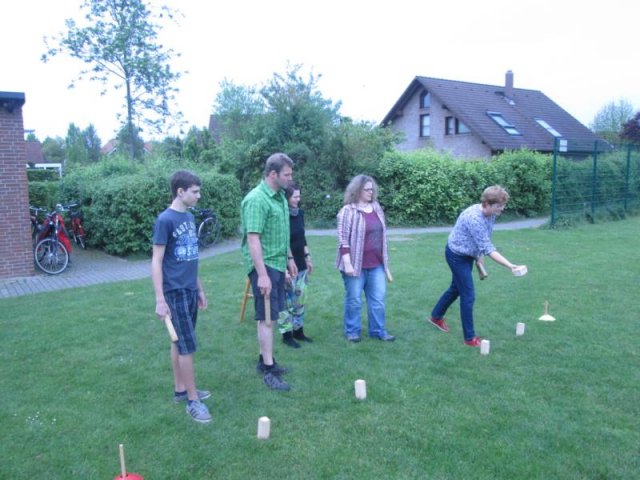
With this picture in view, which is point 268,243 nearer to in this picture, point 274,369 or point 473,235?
point 274,369

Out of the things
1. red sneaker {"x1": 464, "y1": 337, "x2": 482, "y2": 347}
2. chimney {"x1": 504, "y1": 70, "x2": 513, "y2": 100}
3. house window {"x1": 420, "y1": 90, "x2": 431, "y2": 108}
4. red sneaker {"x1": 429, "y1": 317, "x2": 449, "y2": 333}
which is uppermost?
chimney {"x1": 504, "y1": 70, "x2": 513, "y2": 100}

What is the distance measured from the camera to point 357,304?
18.9ft

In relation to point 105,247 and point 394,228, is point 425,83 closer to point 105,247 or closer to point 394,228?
point 394,228

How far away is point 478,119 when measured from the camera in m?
29.7

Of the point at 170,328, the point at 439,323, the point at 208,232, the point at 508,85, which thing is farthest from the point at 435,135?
the point at 170,328

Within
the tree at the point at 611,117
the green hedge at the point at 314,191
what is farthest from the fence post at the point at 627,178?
the tree at the point at 611,117

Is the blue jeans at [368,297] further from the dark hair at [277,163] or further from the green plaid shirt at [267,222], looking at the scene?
the dark hair at [277,163]

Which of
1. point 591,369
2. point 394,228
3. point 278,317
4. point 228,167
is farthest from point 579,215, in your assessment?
point 278,317

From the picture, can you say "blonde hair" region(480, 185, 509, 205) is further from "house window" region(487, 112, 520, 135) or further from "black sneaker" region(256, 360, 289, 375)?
"house window" region(487, 112, 520, 135)

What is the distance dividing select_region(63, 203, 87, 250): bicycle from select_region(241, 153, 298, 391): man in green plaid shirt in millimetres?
9327

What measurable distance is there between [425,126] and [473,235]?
94.8 feet

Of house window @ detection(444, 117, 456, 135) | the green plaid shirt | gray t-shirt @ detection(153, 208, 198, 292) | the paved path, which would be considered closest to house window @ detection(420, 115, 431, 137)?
house window @ detection(444, 117, 456, 135)

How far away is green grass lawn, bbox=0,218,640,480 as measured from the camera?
137 inches

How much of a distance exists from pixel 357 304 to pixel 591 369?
2.24 meters
